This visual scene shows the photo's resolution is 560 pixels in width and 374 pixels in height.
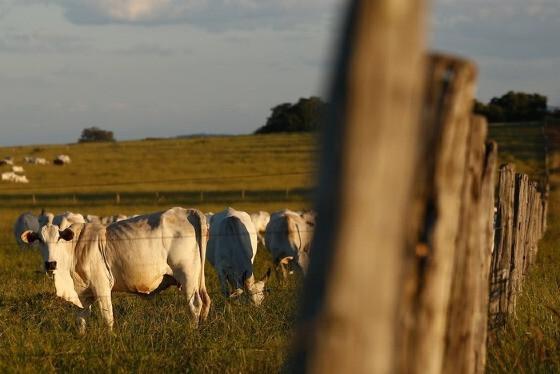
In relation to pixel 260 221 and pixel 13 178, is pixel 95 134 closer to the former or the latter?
pixel 13 178

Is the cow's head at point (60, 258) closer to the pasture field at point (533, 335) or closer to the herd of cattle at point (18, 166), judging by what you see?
the pasture field at point (533, 335)

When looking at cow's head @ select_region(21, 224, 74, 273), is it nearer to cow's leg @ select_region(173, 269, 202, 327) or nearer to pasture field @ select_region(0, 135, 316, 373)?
pasture field @ select_region(0, 135, 316, 373)

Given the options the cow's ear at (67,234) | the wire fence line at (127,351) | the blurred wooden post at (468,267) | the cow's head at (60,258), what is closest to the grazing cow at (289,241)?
the cow's head at (60,258)

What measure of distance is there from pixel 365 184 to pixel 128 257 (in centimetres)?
905

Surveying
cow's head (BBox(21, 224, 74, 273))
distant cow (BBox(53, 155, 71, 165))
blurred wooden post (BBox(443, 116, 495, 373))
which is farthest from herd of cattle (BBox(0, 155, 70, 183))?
blurred wooden post (BBox(443, 116, 495, 373))

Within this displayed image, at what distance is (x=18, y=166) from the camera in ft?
189

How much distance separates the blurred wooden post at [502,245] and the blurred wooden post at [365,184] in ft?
13.5

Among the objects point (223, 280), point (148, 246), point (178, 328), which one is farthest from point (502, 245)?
point (223, 280)

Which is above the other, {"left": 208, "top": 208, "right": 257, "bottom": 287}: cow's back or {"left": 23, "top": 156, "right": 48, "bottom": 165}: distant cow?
{"left": 23, "top": 156, "right": 48, "bottom": 165}: distant cow

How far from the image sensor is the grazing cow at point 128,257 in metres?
10.5

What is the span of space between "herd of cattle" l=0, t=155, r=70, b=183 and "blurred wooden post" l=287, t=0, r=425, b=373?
50.7m

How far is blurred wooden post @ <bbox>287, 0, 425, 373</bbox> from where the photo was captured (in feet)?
7.13

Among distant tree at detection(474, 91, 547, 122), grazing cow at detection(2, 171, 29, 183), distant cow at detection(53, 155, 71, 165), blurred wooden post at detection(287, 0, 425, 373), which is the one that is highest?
distant tree at detection(474, 91, 547, 122)

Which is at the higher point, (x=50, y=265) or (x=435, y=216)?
(x=435, y=216)
